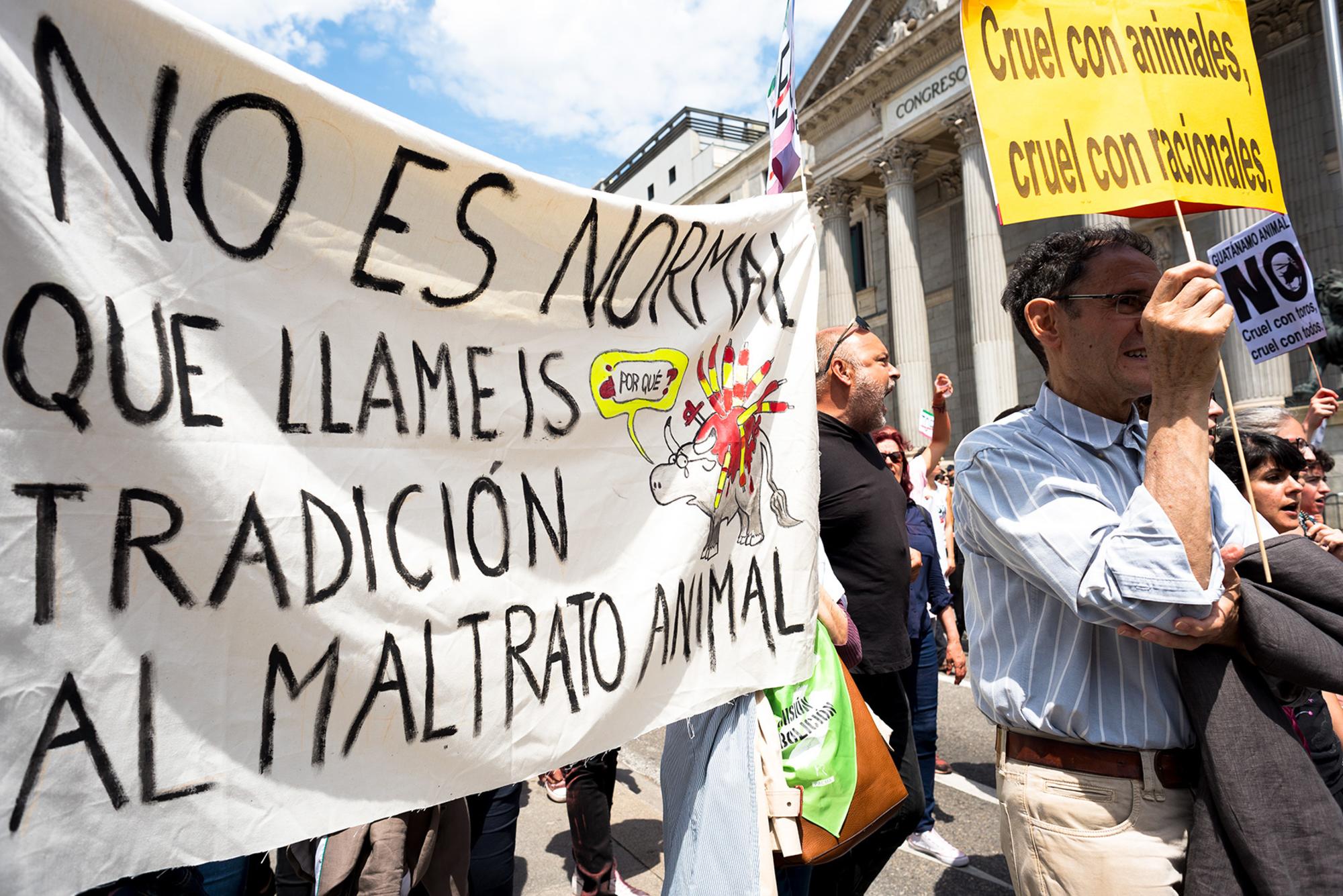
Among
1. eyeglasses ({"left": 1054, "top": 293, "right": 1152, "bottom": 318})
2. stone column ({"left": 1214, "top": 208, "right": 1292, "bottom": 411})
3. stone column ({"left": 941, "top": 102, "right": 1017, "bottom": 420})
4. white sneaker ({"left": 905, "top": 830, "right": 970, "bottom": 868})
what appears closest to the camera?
eyeglasses ({"left": 1054, "top": 293, "right": 1152, "bottom": 318})

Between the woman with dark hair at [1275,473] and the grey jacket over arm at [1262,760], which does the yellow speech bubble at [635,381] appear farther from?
the woman with dark hair at [1275,473]

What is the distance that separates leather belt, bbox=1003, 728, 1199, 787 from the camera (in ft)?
5.41

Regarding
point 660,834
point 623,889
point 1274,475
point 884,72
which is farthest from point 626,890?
point 884,72

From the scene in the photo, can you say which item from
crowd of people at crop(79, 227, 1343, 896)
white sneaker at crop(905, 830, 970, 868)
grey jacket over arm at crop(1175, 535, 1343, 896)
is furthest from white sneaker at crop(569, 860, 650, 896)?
grey jacket over arm at crop(1175, 535, 1343, 896)

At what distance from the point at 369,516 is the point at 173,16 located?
0.92 m

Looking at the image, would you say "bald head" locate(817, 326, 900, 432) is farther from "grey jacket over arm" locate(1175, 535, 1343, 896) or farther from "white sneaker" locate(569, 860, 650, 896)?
"white sneaker" locate(569, 860, 650, 896)

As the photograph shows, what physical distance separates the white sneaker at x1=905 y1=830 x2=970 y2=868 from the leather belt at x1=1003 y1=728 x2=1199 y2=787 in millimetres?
2239

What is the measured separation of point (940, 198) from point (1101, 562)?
24424 millimetres

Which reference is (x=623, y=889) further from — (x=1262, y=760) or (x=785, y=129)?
(x=785, y=129)

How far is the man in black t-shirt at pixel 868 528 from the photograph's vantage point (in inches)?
117

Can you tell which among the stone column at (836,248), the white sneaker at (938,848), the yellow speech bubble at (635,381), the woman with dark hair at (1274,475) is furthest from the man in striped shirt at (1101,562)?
the stone column at (836,248)

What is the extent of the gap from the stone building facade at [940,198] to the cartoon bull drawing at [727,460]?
40.4 feet

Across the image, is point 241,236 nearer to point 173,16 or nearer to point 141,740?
point 173,16

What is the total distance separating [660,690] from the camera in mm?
2066
